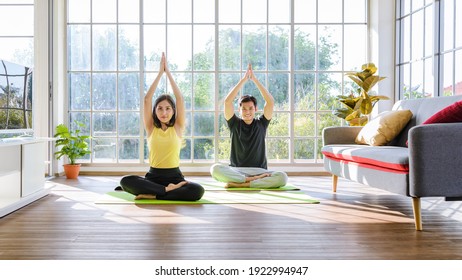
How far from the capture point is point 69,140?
6035 mm

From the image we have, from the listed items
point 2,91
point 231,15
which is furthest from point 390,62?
point 2,91

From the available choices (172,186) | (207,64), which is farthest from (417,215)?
(207,64)

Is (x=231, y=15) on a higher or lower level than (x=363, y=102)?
higher

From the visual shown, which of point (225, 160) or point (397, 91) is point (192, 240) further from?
point (397, 91)

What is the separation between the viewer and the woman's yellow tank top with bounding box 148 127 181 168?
13.5 ft

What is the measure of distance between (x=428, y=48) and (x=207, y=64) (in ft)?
9.09

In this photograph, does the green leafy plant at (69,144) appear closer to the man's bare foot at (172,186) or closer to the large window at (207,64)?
the large window at (207,64)

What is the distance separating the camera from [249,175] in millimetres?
4926

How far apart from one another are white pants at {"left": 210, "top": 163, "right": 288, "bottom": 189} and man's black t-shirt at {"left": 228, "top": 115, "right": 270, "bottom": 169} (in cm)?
10

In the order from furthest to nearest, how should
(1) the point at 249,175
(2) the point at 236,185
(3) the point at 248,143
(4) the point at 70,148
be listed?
(4) the point at 70,148 → (3) the point at 248,143 → (1) the point at 249,175 → (2) the point at 236,185

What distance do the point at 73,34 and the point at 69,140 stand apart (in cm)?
154

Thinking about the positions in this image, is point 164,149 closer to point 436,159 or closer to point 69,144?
point 436,159

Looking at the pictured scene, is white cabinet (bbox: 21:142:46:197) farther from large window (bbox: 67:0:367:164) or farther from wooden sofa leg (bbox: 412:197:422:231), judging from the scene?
wooden sofa leg (bbox: 412:197:422:231)

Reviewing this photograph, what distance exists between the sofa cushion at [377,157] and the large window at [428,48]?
4.89ft
